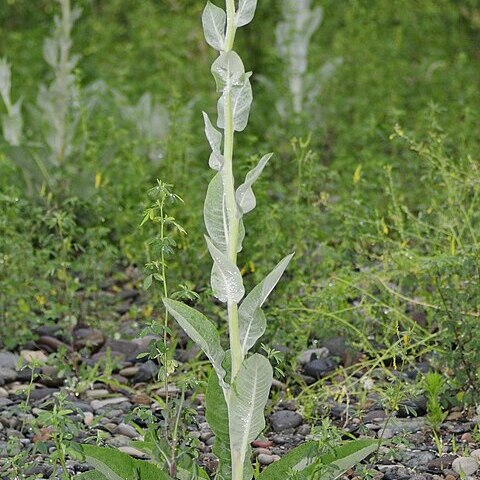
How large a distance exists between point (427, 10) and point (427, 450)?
4.85 metres

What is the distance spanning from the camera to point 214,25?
104 inches

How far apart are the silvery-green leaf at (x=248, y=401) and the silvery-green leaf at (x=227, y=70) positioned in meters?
0.62

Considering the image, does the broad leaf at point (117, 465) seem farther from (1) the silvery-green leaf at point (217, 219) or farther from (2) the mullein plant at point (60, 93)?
(2) the mullein plant at point (60, 93)

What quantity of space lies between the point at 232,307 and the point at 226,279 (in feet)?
0.22

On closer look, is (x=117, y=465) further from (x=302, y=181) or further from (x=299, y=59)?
Answer: (x=299, y=59)

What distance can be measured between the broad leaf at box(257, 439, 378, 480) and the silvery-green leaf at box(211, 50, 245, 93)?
33.7 inches

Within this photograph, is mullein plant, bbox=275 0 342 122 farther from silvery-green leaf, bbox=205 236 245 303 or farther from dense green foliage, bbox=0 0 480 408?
silvery-green leaf, bbox=205 236 245 303

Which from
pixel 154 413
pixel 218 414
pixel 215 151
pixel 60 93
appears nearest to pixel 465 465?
pixel 218 414

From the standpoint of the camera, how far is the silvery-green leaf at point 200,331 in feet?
8.53

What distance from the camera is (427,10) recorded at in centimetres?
755

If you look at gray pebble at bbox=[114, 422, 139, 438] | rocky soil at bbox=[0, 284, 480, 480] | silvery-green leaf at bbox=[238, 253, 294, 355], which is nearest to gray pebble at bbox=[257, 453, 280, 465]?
rocky soil at bbox=[0, 284, 480, 480]

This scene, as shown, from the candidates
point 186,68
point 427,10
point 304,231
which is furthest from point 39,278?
point 427,10

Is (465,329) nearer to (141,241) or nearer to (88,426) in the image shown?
(88,426)

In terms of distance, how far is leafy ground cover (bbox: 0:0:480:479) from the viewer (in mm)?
3270
